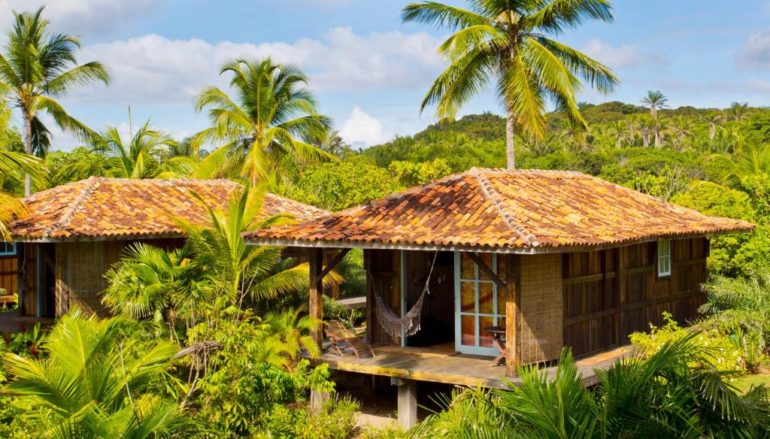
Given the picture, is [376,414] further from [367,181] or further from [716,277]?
[367,181]

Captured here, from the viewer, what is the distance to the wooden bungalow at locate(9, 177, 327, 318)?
15.6 m

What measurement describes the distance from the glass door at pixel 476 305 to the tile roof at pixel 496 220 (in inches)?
33.4

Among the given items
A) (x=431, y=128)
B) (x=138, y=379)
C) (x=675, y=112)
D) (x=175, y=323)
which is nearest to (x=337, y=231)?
(x=175, y=323)

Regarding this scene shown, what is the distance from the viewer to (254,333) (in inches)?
428

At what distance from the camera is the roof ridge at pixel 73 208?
49.0 ft

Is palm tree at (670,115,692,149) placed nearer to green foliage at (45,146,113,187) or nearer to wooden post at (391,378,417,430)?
green foliage at (45,146,113,187)

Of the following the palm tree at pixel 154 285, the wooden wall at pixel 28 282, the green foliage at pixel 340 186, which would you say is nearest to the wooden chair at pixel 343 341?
the palm tree at pixel 154 285

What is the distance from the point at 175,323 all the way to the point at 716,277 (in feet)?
36.1

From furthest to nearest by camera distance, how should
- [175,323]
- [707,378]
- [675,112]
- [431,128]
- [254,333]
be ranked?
1. [675,112]
2. [431,128]
3. [175,323]
4. [254,333]
5. [707,378]

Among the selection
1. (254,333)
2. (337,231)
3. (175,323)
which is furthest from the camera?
(175,323)

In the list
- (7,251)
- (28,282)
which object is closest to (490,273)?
(28,282)

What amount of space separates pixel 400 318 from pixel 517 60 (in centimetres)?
742

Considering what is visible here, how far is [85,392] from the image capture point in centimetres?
739

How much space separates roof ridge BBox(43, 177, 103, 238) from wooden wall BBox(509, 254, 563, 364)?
27.4 feet
